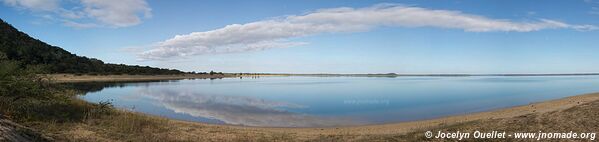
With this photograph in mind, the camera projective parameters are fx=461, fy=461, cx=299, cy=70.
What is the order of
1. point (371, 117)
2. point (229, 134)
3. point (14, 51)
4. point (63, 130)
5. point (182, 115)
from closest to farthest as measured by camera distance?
point (63, 130)
point (229, 134)
point (371, 117)
point (182, 115)
point (14, 51)

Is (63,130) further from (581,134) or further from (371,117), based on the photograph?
(371,117)

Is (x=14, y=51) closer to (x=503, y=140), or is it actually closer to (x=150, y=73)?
(x=150, y=73)

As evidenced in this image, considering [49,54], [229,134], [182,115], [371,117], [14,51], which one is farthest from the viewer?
[49,54]

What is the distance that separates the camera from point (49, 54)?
97250 millimetres

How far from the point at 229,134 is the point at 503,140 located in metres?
7.93

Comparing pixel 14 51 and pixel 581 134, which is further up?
pixel 14 51

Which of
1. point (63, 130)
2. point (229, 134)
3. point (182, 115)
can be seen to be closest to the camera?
point (63, 130)

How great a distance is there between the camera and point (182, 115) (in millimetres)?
25750

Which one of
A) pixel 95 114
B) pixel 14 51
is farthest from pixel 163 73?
pixel 95 114

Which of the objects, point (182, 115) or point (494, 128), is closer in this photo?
point (494, 128)

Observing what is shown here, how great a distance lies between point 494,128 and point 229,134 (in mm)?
7791

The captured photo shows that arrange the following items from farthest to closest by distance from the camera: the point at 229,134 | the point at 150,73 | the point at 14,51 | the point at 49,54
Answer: the point at 150,73 → the point at 49,54 → the point at 14,51 → the point at 229,134

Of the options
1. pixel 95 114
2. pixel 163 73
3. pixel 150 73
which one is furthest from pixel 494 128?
pixel 163 73

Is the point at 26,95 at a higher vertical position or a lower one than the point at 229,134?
higher
